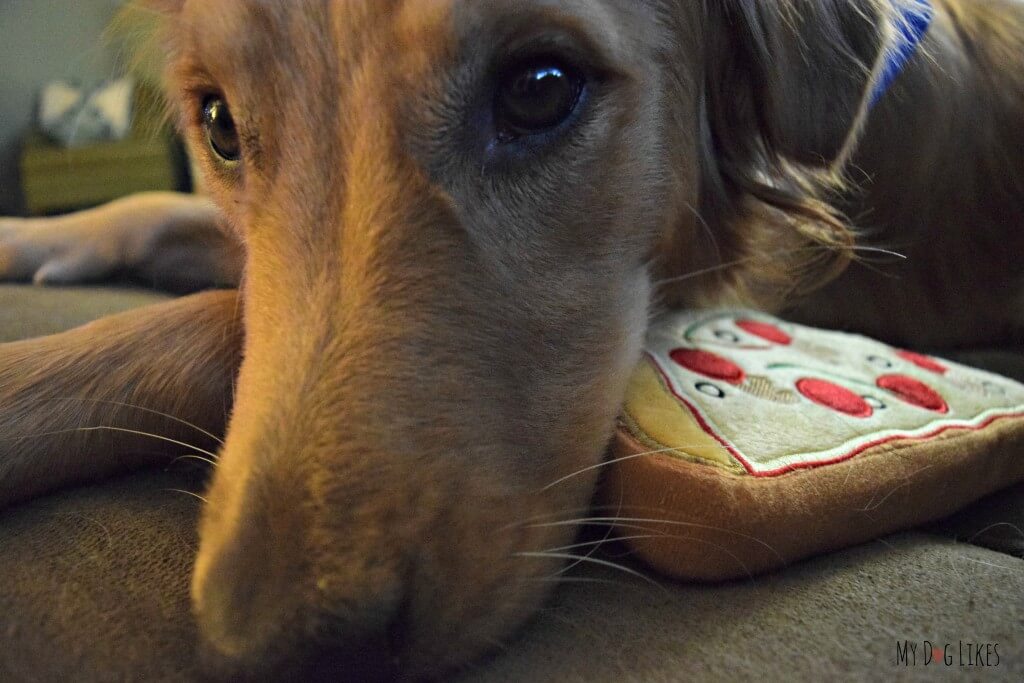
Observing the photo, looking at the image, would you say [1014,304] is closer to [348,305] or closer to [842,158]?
[842,158]

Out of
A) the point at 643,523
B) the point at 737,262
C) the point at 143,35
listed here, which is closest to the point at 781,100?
the point at 737,262

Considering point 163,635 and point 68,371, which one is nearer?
point 163,635

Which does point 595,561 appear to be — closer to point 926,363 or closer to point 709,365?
point 709,365

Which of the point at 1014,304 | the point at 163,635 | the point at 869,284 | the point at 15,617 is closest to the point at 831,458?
the point at 163,635

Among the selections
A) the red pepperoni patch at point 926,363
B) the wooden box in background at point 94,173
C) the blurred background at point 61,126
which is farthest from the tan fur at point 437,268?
the blurred background at point 61,126

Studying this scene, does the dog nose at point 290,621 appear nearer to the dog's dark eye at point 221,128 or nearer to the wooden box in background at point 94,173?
the dog's dark eye at point 221,128

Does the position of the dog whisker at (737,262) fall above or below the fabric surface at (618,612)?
above

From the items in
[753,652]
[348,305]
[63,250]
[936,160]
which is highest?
[936,160]
